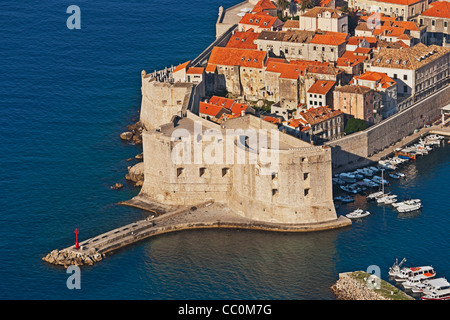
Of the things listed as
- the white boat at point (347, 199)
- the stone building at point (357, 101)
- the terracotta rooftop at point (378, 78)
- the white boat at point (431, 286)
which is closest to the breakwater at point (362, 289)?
the white boat at point (431, 286)

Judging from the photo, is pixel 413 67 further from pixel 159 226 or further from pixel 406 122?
pixel 159 226

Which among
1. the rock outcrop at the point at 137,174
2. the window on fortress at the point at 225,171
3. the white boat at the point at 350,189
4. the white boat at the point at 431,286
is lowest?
the white boat at the point at 431,286

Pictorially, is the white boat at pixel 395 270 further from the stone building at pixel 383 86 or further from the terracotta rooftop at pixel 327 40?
the terracotta rooftop at pixel 327 40

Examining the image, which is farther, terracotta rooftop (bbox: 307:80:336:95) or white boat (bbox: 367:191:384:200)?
terracotta rooftop (bbox: 307:80:336:95)

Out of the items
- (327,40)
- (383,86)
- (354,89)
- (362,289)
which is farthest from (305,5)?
(362,289)

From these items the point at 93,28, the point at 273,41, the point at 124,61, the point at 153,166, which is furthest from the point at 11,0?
the point at 153,166

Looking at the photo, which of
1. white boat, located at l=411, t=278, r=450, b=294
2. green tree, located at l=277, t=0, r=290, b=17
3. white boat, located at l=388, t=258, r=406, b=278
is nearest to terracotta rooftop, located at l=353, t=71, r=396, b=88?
green tree, located at l=277, t=0, r=290, b=17

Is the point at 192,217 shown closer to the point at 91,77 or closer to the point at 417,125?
the point at 417,125

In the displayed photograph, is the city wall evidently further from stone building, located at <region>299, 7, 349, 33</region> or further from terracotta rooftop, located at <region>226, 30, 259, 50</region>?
terracotta rooftop, located at <region>226, 30, 259, 50</region>
